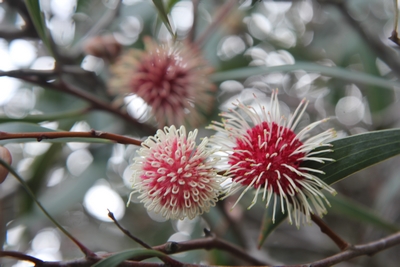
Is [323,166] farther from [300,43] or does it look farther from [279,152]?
[300,43]

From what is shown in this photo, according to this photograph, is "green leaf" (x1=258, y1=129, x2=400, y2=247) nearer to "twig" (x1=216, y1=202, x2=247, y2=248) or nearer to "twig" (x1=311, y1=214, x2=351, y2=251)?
"twig" (x1=311, y1=214, x2=351, y2=251)

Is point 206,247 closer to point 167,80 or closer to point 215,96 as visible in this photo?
point 167,80

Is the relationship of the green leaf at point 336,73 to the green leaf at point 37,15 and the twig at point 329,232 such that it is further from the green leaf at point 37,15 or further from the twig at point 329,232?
the green leaf at point 37,15

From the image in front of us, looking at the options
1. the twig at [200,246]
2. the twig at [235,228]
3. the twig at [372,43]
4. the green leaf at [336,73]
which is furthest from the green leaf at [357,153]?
the twig at [372,43]

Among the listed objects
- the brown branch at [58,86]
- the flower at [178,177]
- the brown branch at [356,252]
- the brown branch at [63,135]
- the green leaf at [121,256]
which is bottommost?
the brown branch at [356,252]

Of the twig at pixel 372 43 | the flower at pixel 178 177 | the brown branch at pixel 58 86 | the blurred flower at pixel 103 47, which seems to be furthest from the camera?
the twig at pixel 372 43

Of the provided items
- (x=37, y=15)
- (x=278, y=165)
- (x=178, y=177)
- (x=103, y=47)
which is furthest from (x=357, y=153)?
(x=103, y=47)

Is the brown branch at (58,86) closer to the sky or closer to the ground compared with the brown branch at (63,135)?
closer to the sky
